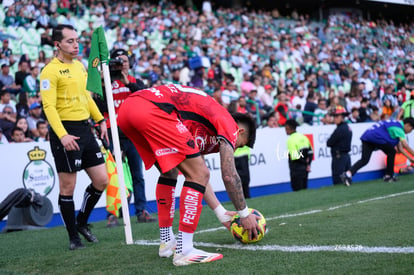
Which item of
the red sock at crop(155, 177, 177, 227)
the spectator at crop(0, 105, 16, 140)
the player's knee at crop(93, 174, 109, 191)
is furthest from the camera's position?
the spectator at crop(0, 105, 16, 140)

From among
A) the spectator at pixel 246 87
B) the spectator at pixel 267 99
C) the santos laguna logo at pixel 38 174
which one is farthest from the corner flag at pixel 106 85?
the spectator at pixel 246 87

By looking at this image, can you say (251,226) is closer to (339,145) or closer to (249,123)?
(249,123)

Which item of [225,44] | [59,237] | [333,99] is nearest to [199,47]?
[225,44]

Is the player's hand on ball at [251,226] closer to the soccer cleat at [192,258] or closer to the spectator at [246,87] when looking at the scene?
the soccer cleat at [192,258]

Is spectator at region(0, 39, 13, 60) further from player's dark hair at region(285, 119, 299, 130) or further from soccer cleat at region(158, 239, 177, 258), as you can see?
soccer cleat at region(158, 239, 177, 258)

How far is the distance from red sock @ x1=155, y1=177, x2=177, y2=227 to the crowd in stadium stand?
6523mm

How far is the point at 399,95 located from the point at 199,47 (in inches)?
334

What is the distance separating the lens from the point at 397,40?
98.4 feet

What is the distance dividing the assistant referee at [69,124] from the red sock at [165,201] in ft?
3.69

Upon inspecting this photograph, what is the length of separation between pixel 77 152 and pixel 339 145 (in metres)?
8.81

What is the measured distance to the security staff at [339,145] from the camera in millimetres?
12625

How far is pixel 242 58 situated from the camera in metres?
20.5

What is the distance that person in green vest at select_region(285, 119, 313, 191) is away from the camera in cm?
1195

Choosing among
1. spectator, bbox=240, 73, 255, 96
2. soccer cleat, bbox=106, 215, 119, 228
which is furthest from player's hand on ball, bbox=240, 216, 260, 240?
spectator, bbox=240, 73, 255, 96
